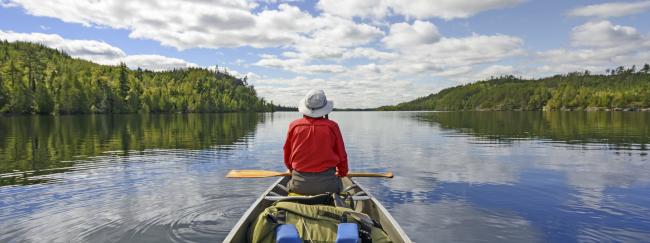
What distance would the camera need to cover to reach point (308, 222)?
21.8 ft

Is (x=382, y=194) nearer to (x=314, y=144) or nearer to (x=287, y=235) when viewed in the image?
(x=314, y=144)

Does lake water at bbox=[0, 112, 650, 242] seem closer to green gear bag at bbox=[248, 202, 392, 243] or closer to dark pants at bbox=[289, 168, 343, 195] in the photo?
dark pants at bbox=[289, 168, 343, 195]

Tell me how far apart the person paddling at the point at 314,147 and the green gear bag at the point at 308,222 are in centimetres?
150

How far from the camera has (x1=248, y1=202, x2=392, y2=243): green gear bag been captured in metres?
6.45

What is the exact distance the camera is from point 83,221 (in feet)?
37.3

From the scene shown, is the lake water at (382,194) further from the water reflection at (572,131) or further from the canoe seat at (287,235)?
the water reflection at (572,131)

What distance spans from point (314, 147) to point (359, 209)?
8.89 ft

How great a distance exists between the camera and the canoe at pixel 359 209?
22.8ft

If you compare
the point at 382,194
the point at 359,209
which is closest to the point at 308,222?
the point at 359,209

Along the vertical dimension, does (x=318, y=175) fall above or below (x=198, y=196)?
above

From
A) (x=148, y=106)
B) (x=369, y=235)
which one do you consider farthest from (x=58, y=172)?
(x=148, y=106)

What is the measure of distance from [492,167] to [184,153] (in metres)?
19.4

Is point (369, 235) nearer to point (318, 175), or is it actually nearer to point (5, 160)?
point (318, 175)

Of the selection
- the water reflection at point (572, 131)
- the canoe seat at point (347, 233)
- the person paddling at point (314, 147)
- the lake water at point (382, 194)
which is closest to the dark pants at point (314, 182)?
the person paddling at point (314, 147)
